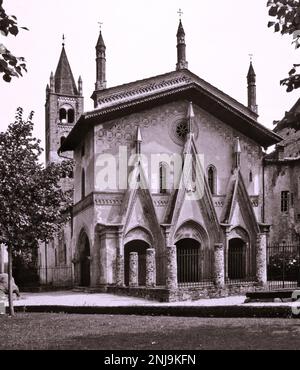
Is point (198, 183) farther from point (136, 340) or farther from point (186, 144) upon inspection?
point (136, 340)

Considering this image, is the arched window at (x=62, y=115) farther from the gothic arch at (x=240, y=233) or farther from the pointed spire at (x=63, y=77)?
the gothic arch at (x=240, y=233)

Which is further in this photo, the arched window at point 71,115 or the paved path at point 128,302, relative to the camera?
the arched window at point 71,115

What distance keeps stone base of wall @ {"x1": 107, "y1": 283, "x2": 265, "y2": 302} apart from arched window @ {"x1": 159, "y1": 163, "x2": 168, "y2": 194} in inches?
271

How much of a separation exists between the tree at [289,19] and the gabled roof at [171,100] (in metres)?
22.2

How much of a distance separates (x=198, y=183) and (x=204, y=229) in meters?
2.54

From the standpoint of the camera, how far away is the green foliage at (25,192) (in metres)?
18.1

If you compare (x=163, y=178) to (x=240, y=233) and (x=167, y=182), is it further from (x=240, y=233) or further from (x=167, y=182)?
(x=240, y=233)

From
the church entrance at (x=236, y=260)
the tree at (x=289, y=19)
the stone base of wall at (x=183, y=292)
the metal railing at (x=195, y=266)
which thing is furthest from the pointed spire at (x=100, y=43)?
the tree at (x=289, y=19)

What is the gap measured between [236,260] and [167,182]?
5.93m

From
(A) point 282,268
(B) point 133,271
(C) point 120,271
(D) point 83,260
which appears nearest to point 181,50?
(D) point 83,260

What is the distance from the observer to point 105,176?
1225 inches

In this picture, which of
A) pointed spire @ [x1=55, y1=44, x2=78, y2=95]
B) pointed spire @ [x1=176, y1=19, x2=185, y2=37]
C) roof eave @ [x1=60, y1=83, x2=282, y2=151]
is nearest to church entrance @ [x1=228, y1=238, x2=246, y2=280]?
roof eave @ [x1=60, y1=83, x2=282, y2=151]

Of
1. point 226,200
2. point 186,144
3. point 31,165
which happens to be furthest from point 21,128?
point 226,200

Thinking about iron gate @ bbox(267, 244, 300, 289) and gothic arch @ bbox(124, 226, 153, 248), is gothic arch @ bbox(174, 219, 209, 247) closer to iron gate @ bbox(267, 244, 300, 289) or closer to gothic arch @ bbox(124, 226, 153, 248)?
gothic arch @ bbox(124, 226, 153, 248)
